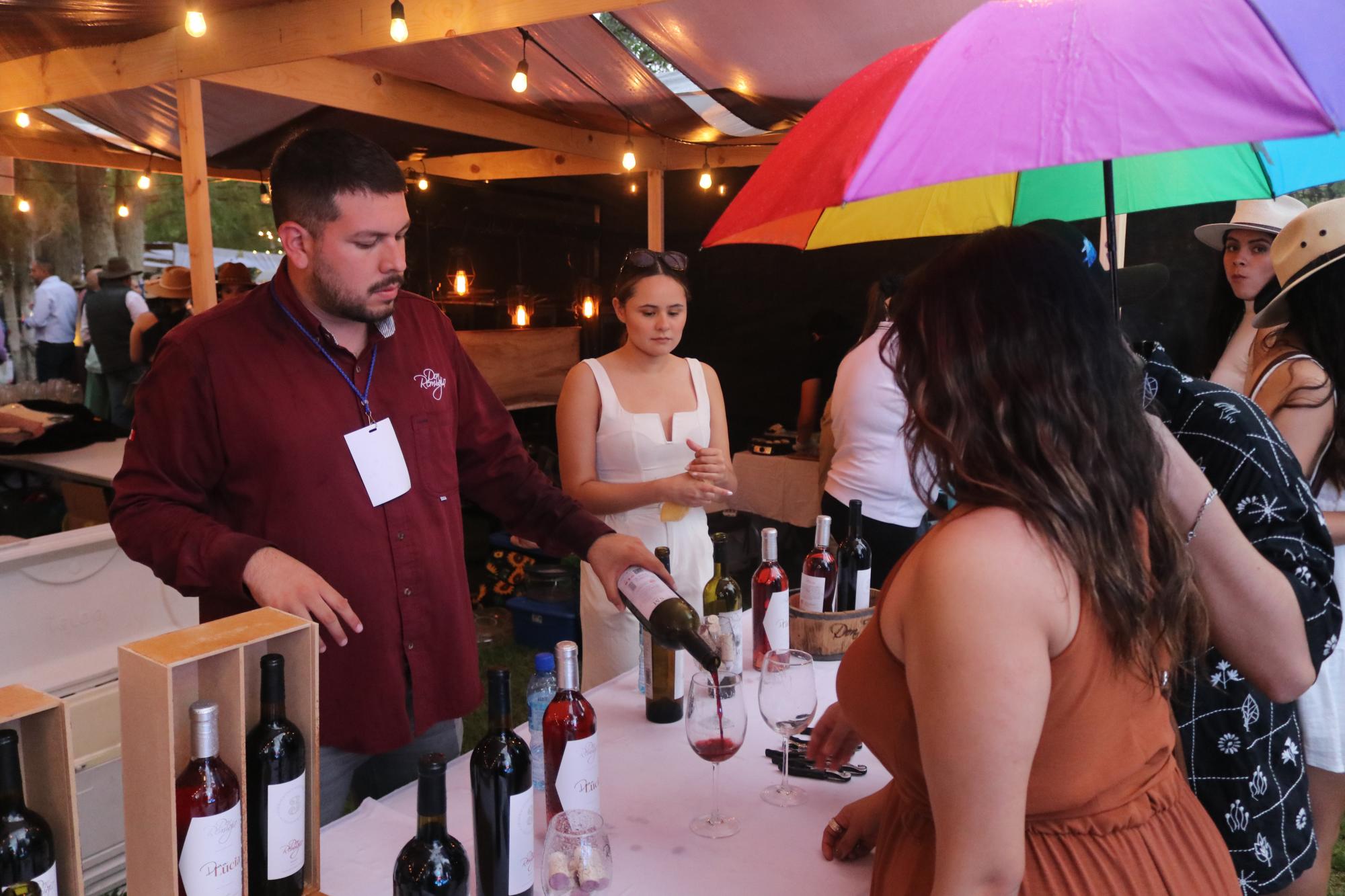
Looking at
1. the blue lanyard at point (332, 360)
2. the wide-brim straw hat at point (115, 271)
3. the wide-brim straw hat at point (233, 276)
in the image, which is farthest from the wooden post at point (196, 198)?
the wide-brim straw hat at point (115, 271)

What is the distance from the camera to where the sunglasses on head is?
2.78 meters

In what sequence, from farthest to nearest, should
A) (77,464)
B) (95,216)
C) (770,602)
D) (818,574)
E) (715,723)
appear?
(95,216) → (77,464) → (818,574) → (770,602) → (715,723)

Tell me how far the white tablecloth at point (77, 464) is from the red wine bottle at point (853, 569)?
2864 mm

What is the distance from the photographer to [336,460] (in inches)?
67.2

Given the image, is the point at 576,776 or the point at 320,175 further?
the point at 320,175

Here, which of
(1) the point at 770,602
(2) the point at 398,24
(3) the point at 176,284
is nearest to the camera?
(1) the point at 770,602

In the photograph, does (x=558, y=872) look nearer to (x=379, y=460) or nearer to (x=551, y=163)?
(x=379, y=460)

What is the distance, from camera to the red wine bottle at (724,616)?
5.15 ft

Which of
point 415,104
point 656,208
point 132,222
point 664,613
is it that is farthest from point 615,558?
point 132,222

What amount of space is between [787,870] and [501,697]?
482 millimetres

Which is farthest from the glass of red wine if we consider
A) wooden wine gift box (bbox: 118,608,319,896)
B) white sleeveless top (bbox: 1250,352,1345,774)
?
white sleeveless top (bbox: 1250,352,1345,774)

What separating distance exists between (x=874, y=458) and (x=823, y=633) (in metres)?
1.36

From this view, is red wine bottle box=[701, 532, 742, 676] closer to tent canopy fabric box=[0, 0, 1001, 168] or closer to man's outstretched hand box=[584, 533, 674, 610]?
man's outstretched hand box=[584, 533, 674, 610]

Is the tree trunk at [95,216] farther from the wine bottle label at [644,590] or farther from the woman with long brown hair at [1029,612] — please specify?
the woman with long brown hair at [1029,612]
